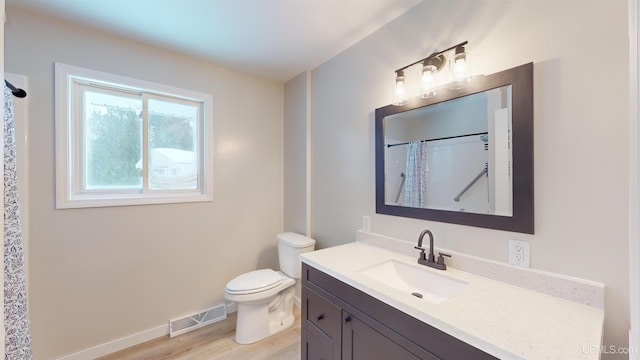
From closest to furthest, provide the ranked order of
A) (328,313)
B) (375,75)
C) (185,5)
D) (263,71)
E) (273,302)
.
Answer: (328,313)
(185,5)
(375,75)
(273,302)
(263,71)

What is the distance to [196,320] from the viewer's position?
90.0 inches

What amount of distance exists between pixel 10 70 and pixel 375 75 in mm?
2324

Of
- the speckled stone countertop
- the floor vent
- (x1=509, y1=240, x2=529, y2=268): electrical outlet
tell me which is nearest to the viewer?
the speckled stone countertop

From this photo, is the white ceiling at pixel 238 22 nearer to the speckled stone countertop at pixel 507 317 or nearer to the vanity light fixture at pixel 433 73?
the vanity light fixture at pixel 433 73

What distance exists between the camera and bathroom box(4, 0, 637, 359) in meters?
1.01

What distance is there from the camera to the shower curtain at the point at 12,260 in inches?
51.6

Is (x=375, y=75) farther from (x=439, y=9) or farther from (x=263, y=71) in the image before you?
(x=263, y=71)

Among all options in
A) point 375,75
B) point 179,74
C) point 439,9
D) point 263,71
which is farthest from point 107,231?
point 439,9

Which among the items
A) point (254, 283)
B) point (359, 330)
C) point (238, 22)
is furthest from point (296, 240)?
point (238, 22)

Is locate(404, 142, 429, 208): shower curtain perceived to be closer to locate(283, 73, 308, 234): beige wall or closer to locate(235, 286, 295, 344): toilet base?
locate(283, 73, 308, 234): beige wall

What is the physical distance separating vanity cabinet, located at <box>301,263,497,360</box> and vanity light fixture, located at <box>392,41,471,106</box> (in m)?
1.15

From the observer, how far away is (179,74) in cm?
224

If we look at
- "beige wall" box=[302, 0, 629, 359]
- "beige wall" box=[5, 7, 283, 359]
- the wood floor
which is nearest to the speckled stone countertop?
"beige wall" box=[302, 0, 629, 359]

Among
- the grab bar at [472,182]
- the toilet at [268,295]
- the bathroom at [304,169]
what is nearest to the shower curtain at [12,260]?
the bathroom at [304,169]
